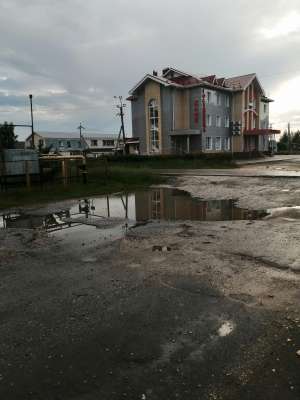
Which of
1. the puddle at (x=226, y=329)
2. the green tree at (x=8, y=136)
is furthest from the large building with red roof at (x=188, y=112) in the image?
the puddle at (x=226, y=329)

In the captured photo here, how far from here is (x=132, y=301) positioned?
178 inches

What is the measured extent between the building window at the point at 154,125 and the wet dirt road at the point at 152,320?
39.0m

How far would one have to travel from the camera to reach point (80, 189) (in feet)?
53.5

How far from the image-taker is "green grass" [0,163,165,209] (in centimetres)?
1378

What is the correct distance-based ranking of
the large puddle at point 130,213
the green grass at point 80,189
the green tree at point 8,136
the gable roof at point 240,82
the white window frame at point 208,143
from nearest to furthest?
1. the large puddle at point 130,213
2. the green grass at point 80,189
3. the white window frame at point 208,143
4. the gable roof at point 240,82
5. the green tree at point 8,136

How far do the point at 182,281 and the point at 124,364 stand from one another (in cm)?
205

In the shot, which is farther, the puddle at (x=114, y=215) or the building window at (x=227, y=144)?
the building window at (x=227, y=144)

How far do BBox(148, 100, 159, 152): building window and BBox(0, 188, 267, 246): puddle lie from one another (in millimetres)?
31724

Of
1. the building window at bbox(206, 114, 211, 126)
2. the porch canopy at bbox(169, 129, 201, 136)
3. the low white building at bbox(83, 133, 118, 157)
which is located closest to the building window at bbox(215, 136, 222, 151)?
the building window at bbox(206, 114, 211, 126)

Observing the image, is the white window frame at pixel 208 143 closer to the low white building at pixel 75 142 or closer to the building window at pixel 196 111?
the building window at pixel 196 111

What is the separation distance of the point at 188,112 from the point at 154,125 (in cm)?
458

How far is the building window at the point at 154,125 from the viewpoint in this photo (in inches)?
1770

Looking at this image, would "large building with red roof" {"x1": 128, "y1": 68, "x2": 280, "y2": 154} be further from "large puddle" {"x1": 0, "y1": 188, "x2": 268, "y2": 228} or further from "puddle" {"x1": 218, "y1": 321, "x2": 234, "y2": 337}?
"puddle" {"x1": 218, "y1": 321, "x2": 234, "y2": 337}

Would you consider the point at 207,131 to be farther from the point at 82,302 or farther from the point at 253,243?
the point at 82,302
